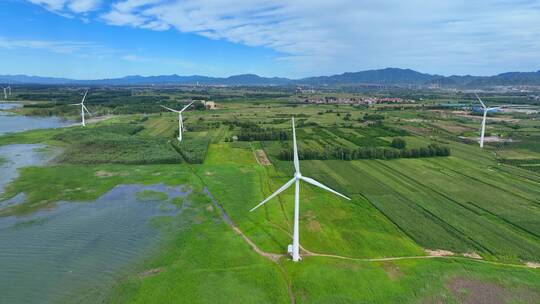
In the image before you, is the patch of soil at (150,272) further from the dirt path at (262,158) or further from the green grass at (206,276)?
the dirt path at (262,158)

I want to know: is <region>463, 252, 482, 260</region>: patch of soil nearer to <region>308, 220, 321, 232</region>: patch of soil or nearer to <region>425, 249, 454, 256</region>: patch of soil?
<region>425, 249, 454, 256</region>: patch of soil

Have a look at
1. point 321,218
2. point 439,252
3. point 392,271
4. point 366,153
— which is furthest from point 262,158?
point 392,271

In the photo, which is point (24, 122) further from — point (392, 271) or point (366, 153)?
point (392, 271)

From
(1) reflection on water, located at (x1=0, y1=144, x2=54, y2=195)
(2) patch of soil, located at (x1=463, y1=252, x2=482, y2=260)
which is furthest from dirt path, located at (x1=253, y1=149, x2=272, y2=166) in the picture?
(1) reflection on water, located at (x1=0, y1=144, x2=54, y2=195)

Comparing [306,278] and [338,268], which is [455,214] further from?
[306,278]

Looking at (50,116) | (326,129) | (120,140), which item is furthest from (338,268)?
(50,116)

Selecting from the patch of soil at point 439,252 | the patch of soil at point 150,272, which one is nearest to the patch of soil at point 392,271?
the patch of soil at point 439,252
